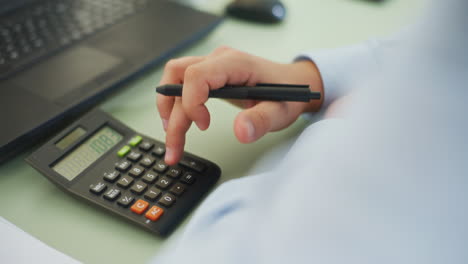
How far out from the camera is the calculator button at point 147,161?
1.00 feet

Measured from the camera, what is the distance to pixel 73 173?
301 mm

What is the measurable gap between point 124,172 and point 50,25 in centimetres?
27

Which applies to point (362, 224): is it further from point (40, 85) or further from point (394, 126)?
point (40, 85)

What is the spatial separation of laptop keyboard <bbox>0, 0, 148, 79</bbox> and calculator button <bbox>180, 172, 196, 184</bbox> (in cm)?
23

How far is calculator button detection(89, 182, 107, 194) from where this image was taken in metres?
0.28

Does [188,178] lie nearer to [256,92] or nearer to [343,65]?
[256,92]

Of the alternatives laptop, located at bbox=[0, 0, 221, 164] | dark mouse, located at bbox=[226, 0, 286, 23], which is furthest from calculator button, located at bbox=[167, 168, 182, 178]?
dark mouse, located at bbox=[226, 0, 286, 23]

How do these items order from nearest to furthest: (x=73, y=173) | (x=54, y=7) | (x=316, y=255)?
(x=316, y=255) → (x=73, y=173) → (x=54, y=7)

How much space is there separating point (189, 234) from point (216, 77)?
135 millimetres

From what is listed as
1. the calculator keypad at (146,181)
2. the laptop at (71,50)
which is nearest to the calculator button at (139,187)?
the calculator keypad at (146,181)

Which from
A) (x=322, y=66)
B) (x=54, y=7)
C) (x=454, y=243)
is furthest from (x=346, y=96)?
(x=54, y=7)

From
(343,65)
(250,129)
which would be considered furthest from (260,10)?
(250,129)

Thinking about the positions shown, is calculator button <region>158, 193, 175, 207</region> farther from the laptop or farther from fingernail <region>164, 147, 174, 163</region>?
the laptop

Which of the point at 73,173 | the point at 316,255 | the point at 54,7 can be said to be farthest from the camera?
the point at 54,7
